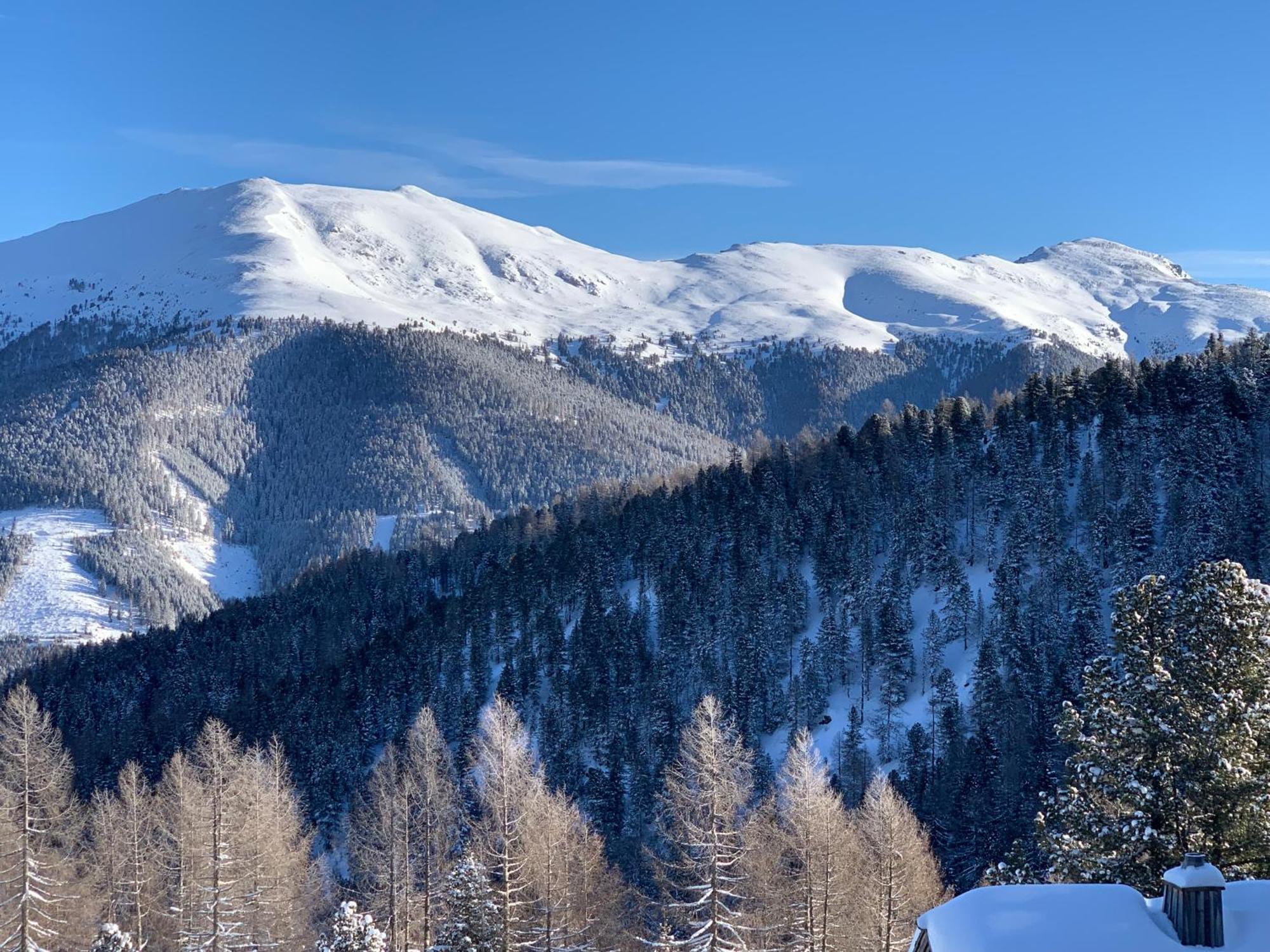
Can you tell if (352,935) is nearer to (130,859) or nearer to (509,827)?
(509,827)

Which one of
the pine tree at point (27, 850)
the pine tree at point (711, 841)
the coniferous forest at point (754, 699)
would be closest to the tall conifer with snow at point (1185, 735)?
the coniferous forest at point (754, 699)

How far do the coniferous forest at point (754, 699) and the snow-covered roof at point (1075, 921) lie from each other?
570 centimetres

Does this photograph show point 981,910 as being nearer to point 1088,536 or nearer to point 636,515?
point 1088,536

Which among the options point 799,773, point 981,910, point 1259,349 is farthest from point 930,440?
point 981,910

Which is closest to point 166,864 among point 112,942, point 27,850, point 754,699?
point 27,850

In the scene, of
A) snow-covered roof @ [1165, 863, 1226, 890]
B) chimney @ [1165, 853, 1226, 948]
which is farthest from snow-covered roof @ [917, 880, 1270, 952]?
snow-covered roof @ [1165, 863, 1226, 890]

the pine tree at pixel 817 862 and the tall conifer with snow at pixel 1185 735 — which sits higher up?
the tall conifer with snow at pixel 1185 735

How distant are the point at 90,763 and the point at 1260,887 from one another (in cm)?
12251

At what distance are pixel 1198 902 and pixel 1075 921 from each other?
2250mm

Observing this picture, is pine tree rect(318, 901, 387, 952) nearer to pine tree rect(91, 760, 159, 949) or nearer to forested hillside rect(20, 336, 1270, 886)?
pine tree rect(91, 760, 159, 949)

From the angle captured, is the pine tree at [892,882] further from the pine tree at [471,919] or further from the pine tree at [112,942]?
the pine tree at [112,942]

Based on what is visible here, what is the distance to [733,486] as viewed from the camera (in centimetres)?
13525

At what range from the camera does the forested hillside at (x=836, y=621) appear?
313 feet

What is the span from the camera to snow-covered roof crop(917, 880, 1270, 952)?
19344mm
